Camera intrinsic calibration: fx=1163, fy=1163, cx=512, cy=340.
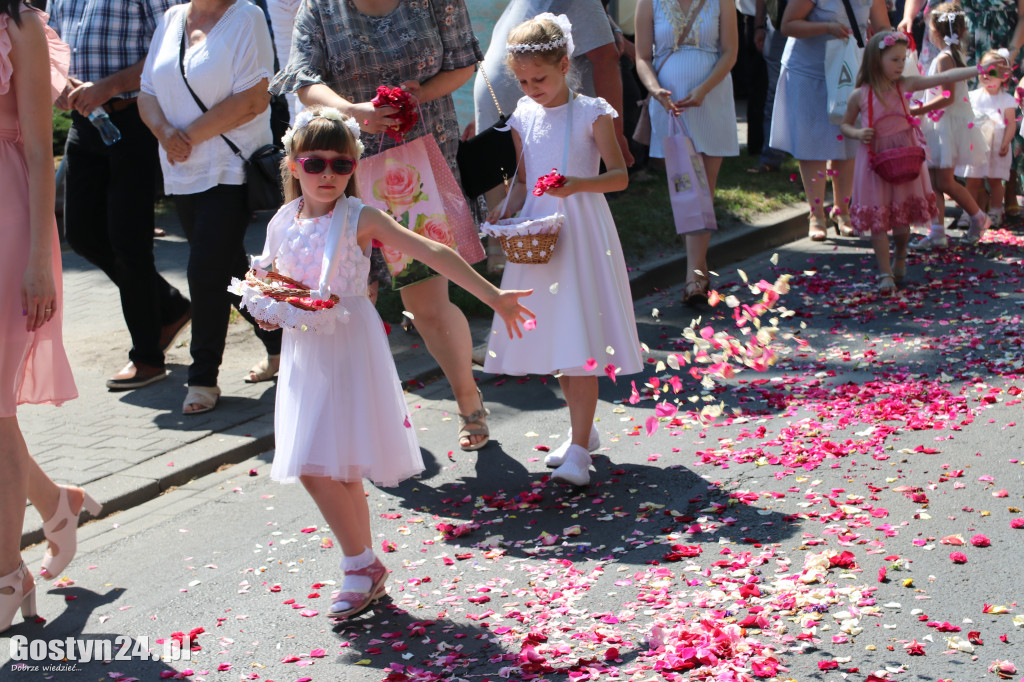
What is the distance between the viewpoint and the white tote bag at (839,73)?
9.36 m

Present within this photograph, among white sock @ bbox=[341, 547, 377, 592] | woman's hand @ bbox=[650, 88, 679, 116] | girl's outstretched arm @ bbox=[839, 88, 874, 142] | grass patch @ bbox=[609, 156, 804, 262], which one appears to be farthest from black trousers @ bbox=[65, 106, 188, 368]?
girl's outstretched arm @ bbox=[839, 88, 874, 142]

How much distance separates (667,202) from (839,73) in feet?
6.75

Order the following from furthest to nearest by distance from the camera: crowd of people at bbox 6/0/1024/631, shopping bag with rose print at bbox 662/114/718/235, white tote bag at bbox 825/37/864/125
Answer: white tote bag at bbox 825/37/864/125 → shopping bag with rose print at bbox 662/114/718/235 → crowd of people at bbox 6/0/1024/631

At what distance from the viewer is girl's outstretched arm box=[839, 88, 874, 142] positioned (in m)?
8.27

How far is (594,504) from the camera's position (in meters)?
4.88

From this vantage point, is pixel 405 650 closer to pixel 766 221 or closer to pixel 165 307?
pixel 165 307

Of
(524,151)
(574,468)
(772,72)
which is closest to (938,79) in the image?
(524,151)

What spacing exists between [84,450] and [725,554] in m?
3.26

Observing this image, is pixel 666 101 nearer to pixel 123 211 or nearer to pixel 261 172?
pixel 261 172

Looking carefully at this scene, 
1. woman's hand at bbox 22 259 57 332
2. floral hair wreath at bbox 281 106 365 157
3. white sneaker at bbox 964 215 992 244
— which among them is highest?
floral hair wreath at bbox 281 106 365 157

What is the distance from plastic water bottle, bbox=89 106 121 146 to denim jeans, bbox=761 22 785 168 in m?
7.59

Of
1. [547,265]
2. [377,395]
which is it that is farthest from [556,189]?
Result: [377,395]

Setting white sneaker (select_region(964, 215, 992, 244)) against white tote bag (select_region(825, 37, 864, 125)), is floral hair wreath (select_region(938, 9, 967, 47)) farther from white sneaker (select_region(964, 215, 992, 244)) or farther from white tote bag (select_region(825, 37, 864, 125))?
white sneaker (select_region(964, 215, 992, 244))

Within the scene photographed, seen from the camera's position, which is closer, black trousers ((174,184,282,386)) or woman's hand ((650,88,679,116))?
black trousers ((174,184,282,386))
